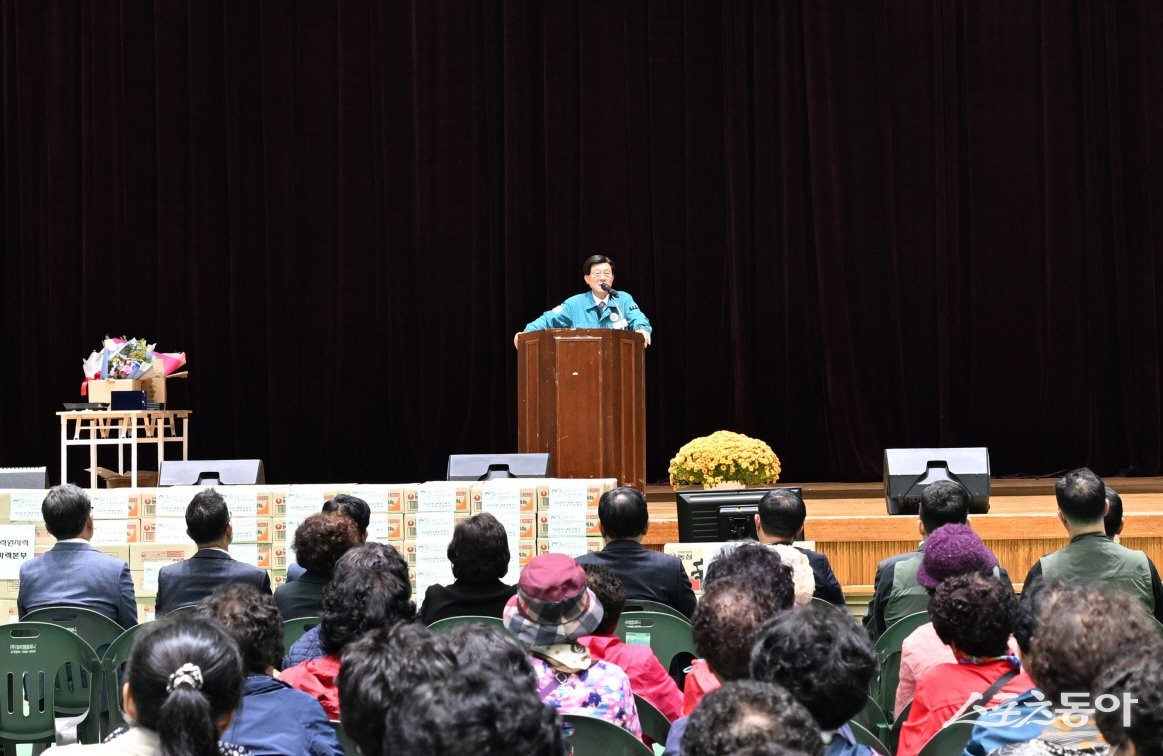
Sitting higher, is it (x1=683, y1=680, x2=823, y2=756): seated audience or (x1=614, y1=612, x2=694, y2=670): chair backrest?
(x1=683, y1=680, x2=823, y2=756): seated audience

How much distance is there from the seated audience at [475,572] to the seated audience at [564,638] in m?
0.77

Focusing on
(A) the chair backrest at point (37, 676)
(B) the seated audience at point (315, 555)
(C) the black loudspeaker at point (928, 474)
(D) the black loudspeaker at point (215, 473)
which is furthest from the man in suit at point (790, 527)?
(D) the black loudspeaker at point (215, 473)

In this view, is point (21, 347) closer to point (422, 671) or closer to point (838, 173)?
point (838, 173)

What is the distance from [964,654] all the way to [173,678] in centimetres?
157

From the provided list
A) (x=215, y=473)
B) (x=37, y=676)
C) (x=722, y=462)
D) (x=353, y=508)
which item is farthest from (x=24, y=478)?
(x=722, y=462)

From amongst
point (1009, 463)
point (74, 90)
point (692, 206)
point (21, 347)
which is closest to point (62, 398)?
point (21, 347)

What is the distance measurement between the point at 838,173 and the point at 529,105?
244cm

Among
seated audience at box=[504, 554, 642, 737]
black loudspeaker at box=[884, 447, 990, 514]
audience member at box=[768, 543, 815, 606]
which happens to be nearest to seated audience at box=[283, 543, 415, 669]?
seated audience at box=[504, 554, 642, 737]

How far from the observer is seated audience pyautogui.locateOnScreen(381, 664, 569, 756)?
146 centimetres

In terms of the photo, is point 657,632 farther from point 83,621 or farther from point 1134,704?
point 1134,704

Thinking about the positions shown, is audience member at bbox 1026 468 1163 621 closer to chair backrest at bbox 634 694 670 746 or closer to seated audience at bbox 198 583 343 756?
chair backrest at bbox 634 694 670 746

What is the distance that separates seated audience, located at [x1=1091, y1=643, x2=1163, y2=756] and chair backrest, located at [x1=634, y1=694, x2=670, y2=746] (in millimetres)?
1308

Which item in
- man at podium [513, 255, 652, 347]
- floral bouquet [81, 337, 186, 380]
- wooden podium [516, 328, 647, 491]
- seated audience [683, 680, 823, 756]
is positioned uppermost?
man at podium [513, 255, 652, 347]

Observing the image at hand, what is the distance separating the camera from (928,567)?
329 cm
